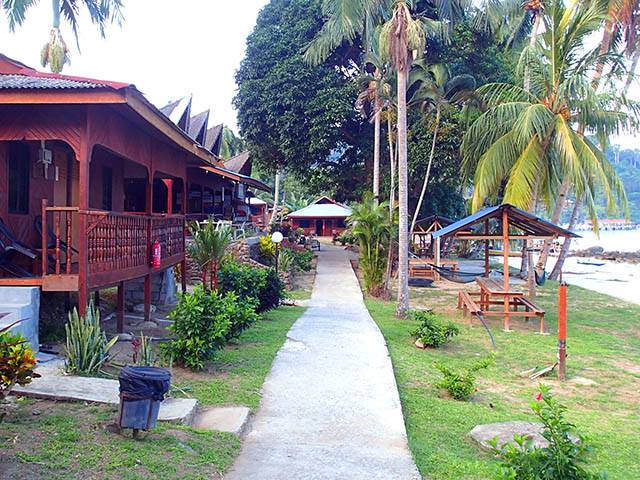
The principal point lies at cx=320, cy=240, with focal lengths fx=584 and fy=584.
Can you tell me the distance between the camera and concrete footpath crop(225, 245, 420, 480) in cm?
452

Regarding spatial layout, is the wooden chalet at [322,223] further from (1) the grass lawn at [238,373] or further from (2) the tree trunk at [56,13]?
(1) the grass lawn at [238,373]

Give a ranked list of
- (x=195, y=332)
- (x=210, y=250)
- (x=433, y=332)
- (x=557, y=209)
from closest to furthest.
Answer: (x=195, y=332) → (x=433, y=332) → (x=210, y=250) → (x=557, y=209)

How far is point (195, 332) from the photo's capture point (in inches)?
279

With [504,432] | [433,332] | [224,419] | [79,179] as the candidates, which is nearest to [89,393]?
[224,419]

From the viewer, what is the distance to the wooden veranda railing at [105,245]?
23.2ft

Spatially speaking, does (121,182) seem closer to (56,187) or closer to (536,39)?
(56,187)

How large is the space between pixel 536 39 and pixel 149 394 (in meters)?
21.8

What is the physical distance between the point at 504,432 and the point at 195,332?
3.67 meters

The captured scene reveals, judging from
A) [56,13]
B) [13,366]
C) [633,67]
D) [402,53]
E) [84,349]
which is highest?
[56,13]

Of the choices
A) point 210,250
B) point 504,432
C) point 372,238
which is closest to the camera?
point 504,432

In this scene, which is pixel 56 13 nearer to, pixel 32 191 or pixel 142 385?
pixel 32 191

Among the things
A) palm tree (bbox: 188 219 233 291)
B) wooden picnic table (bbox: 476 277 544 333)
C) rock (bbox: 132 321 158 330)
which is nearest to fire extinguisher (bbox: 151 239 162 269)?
rock (bbox: 132 321 158 330)

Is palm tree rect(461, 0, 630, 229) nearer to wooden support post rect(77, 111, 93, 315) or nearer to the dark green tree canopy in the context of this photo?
the dark green tree canopy

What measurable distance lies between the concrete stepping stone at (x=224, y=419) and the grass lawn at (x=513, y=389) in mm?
1586
